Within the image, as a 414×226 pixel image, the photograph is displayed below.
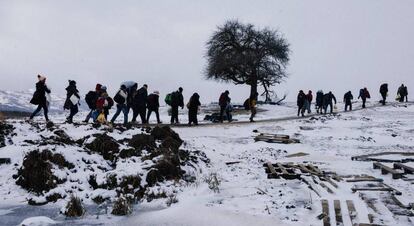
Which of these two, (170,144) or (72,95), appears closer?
(170,144)

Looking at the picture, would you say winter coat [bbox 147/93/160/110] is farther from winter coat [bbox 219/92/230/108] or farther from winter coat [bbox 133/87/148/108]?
winter coat [bbox 219/92/230/108]

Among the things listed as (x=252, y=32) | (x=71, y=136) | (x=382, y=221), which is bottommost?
(x=382, y=221)

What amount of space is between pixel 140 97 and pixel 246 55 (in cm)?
2447

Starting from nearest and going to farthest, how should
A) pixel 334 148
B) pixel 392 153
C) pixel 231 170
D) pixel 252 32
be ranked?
pixel 231 170, pixel 392 153, pixel 334 148, pixel 252 32

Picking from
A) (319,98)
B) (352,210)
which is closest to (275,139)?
(352,210)

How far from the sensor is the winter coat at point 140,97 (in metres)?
18.8

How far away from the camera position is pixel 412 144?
1770 centimetres

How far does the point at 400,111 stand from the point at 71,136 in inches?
1007

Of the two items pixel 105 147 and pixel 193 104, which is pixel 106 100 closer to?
pixel 193 104

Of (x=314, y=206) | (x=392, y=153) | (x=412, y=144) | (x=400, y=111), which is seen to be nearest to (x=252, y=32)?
(x=400, y=111)

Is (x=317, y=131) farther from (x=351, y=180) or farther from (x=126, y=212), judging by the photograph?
(x=126, y=212)

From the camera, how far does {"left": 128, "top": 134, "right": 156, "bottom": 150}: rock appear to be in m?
11.9

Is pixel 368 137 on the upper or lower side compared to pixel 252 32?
lower

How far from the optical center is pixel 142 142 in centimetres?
1212
